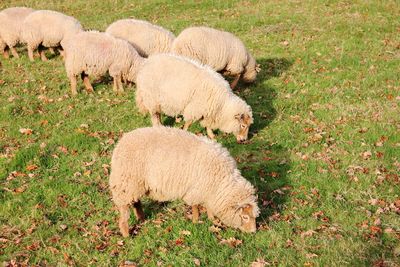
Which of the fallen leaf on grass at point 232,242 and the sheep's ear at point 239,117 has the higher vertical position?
the fallen leaf on grass at point 232,242

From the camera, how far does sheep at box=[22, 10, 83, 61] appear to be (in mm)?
15849

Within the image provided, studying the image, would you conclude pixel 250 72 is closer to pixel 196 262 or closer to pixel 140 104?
pixel 140 104

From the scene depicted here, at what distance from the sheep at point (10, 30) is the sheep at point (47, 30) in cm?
61

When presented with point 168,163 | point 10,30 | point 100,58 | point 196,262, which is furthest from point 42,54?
point 196,262

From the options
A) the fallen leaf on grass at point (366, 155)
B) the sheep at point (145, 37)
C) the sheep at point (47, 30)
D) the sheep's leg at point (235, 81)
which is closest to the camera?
the fallen leaf on grass at point (366, 155)

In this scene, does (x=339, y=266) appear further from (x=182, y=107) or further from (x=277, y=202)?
(x=182, y=107)

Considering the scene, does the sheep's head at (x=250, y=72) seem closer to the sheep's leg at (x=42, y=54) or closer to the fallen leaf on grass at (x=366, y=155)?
the fallen leaf on grass at (x=366, y=155)

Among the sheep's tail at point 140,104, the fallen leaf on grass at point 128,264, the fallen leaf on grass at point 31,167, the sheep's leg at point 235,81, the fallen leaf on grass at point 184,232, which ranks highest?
the fallen leaf on grass at point 184,232

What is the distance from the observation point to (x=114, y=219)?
765 cm

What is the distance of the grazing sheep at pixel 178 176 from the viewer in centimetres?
694

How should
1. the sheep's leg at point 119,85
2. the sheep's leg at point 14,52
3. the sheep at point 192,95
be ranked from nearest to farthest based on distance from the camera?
1. the sheep at point 192,95
2. the sheep's leg at point 119,85
3. the sheep's leg at point 14,52

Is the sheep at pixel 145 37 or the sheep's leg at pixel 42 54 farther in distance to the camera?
the sheep's leg at pixel 42 54

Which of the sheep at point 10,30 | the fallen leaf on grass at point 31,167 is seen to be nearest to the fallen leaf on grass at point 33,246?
the fallen leaf on grass at point 31,167

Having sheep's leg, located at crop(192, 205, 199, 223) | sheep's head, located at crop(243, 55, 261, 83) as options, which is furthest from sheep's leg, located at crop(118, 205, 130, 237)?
sheep's head, located at crop(243, 55, 261, 83)
